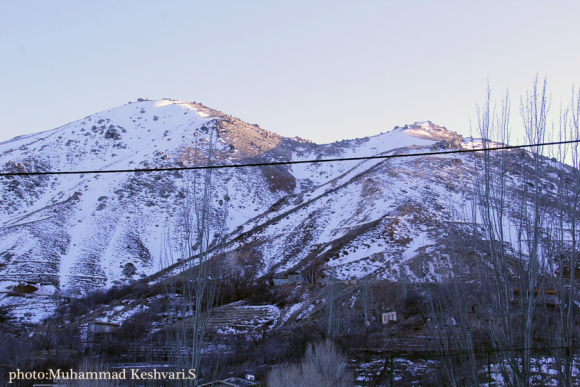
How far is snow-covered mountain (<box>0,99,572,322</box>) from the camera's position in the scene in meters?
58.5

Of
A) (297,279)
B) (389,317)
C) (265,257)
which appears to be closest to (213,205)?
(265,257)

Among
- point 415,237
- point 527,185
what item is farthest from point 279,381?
point 415,237

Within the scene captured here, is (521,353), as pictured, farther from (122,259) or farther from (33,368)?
(122,259)

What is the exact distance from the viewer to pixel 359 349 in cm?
3089

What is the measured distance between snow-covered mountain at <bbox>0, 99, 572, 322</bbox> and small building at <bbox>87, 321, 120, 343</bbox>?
23.5ft

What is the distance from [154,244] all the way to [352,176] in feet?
135

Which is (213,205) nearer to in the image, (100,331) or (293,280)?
(293,280)

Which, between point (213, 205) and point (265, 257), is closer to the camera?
point (265, 257)

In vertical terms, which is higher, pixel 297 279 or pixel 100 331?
pixel 297 279

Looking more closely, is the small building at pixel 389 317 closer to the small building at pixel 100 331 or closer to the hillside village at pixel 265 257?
the hillside village at pixel 265 257

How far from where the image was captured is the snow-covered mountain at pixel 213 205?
58.5 metres

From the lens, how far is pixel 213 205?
8125 cm

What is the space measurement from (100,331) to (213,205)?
138 ft

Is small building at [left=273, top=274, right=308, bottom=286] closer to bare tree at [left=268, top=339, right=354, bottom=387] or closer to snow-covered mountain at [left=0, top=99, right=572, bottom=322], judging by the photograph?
snow-covered mountain at [left=0, top=99, right=572, bottom=322]
